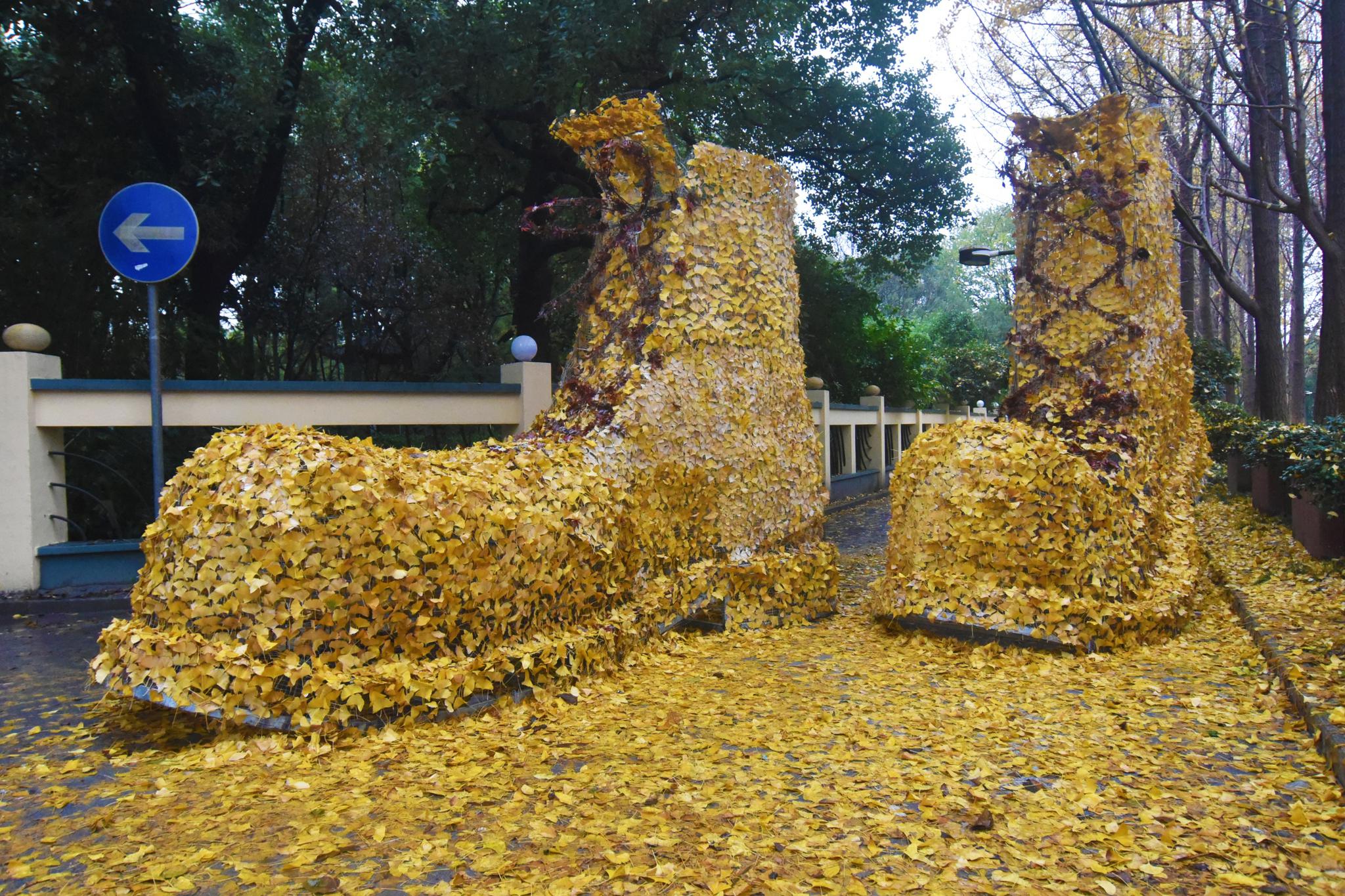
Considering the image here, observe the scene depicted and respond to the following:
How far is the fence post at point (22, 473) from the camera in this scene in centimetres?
632

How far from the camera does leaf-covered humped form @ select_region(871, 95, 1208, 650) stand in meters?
5.14

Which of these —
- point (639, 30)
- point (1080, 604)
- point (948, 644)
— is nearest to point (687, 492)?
point (948, 644)

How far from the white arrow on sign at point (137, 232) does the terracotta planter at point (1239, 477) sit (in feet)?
41.4

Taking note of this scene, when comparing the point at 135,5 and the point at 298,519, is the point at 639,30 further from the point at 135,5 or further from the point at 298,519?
the point at 298,519

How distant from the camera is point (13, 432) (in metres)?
6.33

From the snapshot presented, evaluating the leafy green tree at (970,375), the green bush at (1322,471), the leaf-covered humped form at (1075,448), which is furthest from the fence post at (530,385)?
the leafy green tree at (970,375)

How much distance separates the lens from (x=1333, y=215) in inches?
369

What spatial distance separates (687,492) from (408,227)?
972 centimetres

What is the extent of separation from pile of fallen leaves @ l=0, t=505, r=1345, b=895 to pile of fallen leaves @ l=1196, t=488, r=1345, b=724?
0.68 feet

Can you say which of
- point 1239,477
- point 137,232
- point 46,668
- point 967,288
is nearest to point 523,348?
Result: point 137,232

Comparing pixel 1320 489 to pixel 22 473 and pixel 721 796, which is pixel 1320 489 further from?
pixel 22 473

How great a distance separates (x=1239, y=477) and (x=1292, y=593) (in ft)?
25.4

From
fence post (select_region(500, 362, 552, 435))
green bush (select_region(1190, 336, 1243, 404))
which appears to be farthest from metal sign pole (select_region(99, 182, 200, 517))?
green bush (select_region(1190, 336, 1243, 404))

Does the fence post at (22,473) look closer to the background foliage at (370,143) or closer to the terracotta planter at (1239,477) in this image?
the background foliage at (370,143)
